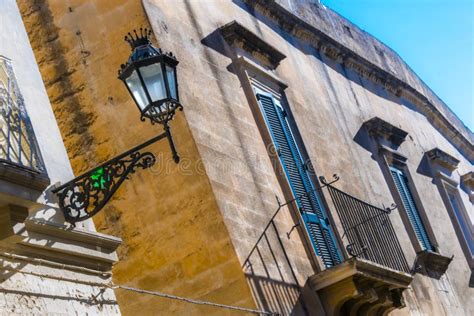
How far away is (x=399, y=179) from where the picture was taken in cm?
1683

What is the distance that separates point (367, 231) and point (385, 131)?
416 cm

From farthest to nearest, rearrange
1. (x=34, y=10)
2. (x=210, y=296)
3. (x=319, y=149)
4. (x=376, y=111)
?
(x=376, y=111) → (x=319, y=149) → (x=34, y=10) → (x=210, y=296)

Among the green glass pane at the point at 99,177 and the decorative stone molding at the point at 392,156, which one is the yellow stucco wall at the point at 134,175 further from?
the decorative stone molding at the point at 392,156

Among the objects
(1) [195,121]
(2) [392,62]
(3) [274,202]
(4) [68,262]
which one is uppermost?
(2) [392,62]

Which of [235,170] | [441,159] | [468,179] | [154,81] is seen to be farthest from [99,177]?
[468,179]

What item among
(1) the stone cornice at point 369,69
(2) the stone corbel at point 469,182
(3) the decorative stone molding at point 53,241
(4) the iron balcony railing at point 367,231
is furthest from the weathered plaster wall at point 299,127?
(3) the decorative stone molding at point 53,241

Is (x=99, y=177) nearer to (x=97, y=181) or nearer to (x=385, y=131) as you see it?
(x=97, y=181)

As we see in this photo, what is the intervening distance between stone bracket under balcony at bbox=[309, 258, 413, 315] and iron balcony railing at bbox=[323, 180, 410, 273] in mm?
547

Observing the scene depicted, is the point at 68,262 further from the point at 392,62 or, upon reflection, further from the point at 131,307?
the point at 392,62

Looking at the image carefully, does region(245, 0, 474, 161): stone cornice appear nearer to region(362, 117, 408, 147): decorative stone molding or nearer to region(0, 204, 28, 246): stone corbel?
region(362, 117, 408, 147): decorative stone molding

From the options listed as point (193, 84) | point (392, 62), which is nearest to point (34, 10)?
point (193, 84)

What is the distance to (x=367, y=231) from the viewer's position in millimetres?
Result: 13062

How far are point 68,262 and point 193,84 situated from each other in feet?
14.2

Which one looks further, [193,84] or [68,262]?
[193,84]
